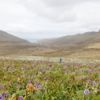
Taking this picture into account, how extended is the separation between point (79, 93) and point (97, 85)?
97 centimetres

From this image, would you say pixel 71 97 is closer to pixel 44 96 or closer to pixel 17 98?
pixel 44 96

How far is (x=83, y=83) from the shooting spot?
8.80 metres

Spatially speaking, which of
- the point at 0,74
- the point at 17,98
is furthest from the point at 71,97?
the point at 0,74

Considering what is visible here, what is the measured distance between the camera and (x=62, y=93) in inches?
271

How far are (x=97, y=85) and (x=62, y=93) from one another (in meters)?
1.28

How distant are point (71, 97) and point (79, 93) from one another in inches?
16.5

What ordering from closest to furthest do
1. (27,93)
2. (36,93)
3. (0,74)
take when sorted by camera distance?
(27,93) < (36,93) < (0,74)

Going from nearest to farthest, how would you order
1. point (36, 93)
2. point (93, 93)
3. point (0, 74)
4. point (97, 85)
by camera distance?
point (36, 93) → point (93, 93) → point (97, 85) → point (0, 74)

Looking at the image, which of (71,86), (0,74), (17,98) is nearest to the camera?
(17,98)

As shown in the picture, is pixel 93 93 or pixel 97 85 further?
pixel 97 85

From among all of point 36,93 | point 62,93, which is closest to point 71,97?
point 62,93

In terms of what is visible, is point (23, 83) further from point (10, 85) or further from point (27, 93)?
point (27, 93)

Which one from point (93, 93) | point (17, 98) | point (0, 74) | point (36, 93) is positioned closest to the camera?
point (17, 98)

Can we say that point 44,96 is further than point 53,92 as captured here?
No
